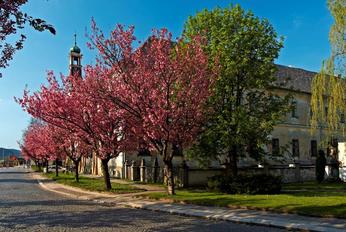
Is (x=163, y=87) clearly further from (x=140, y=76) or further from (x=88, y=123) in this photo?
(x=88, y=123)

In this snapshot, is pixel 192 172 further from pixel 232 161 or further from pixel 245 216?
pixel 245 216

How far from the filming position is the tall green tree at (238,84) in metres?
22.1

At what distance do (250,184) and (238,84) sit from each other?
20.9 feet

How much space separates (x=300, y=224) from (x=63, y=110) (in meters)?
15.3

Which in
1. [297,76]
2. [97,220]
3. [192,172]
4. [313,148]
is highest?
[297,76]

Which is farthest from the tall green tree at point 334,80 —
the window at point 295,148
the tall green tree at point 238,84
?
the window at point 295,148

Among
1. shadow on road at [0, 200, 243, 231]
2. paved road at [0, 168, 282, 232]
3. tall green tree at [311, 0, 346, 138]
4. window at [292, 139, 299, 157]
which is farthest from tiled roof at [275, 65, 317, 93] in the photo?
shadow on road at [0, 200, 243, 231]

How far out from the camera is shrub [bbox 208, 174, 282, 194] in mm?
19797

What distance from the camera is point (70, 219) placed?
1319 centimetres

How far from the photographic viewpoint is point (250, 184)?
1980cm

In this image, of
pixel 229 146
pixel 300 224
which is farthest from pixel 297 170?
pixel 300 224

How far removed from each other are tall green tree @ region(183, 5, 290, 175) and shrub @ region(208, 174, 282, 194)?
7.53 feet

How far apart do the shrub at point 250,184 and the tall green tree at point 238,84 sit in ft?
7.53

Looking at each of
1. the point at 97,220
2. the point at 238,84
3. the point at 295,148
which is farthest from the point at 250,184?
the point at 295,148
